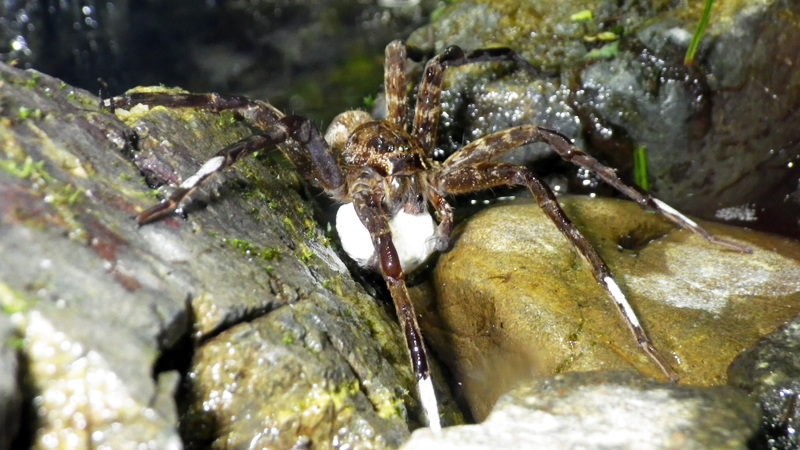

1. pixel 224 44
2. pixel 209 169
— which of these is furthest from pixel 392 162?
pixel 224 44

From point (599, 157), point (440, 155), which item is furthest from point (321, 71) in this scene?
point (599, 157)

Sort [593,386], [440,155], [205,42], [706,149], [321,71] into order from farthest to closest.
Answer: [205,42] → [321,71] → [440,155] → [706,149] → [593,386]

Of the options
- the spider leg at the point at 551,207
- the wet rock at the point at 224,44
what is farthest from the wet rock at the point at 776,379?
the wet rock at the point at 224,44

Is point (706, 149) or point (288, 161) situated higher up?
point (288, 161)

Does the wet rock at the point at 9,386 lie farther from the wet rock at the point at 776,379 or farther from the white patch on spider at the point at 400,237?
the wet rock at the point at 776,379

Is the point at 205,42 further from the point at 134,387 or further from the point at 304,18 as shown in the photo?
the point at 134,387

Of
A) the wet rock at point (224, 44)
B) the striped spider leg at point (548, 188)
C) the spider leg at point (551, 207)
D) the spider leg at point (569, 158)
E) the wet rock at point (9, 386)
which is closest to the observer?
the wet rock at point (9, 386)

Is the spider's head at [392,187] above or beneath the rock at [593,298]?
above

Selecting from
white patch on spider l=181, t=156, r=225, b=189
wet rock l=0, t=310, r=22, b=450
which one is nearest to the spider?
white patch on spider l=181, t=156, r=225, b=189
